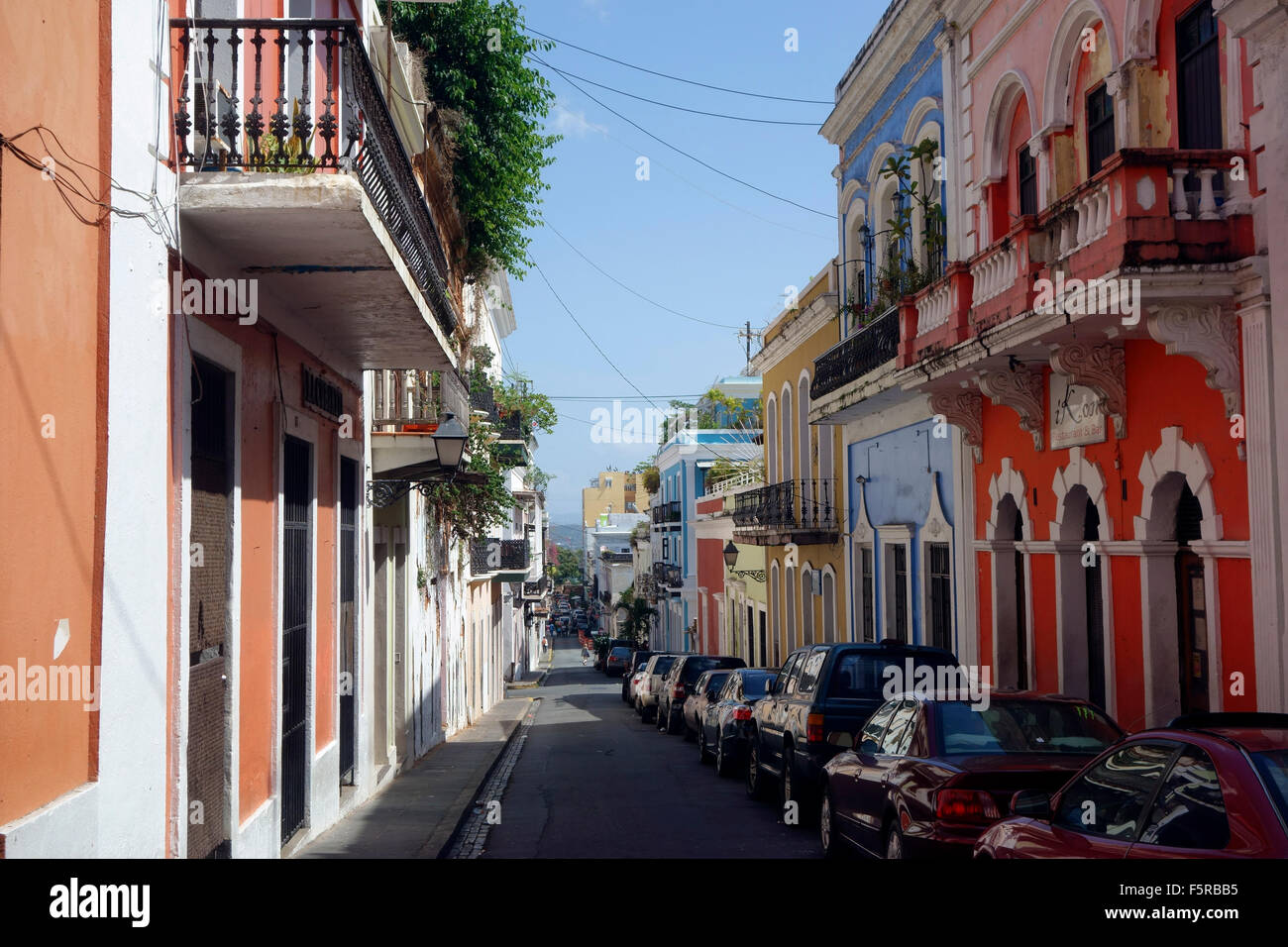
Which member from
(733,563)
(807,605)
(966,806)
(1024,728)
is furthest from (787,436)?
(966,806)

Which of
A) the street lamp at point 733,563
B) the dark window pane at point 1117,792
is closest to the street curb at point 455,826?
the dark window pane at point 1117,792

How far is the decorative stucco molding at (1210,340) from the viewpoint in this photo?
911cm

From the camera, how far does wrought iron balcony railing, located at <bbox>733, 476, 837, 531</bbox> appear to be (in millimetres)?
22969

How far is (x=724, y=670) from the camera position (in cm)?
2083

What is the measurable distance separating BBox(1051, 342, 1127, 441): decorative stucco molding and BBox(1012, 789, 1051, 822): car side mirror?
6143 mm

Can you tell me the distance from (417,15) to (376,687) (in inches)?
420

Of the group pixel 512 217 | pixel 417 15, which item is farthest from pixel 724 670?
pixel 417 15

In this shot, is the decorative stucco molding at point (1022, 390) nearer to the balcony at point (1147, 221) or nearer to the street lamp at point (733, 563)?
the balcony at point (1147, 221)

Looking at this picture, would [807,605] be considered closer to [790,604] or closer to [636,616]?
[790,604]

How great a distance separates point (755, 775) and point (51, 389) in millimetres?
9704

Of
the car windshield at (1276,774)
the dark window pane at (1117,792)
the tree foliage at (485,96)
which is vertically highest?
the tree foliage at (485,96)

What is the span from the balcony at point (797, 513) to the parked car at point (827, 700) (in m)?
10.5

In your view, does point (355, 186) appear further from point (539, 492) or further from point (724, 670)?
point (539, 492)

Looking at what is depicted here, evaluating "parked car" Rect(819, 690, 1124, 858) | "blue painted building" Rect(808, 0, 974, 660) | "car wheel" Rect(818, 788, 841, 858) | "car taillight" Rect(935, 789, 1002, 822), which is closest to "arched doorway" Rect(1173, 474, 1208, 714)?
"parked car" Rect(819, 690, 1124, 858)
